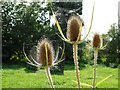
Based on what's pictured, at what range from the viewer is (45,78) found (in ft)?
13.5

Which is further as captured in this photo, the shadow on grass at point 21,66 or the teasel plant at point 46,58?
the shadow on grass at point 21,66

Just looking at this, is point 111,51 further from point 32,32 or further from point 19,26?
point 19,26

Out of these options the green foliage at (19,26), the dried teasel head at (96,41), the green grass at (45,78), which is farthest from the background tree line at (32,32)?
the dried teasel head at (96,41)

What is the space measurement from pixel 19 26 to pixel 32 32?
8.9 inches

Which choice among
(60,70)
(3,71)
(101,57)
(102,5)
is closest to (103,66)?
(101,57)

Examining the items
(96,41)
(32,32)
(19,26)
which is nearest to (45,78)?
(32,32)

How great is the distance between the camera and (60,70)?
13.5 ft

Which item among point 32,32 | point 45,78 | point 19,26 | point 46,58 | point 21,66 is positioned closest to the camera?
point 46,58

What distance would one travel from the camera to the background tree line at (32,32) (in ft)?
13.7

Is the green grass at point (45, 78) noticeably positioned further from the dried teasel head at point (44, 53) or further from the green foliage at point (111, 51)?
the dried teasel head at point (44, 53)

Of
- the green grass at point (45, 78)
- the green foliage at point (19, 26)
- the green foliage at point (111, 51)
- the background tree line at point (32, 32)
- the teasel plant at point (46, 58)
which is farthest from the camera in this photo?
the green foliage at point (19, 26)

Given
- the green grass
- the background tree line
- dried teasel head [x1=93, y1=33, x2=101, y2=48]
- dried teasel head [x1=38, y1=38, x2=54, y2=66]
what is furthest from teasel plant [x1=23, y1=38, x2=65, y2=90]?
the background tree line

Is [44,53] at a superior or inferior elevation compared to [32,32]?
superior

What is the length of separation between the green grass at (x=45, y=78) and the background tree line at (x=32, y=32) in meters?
0.11
